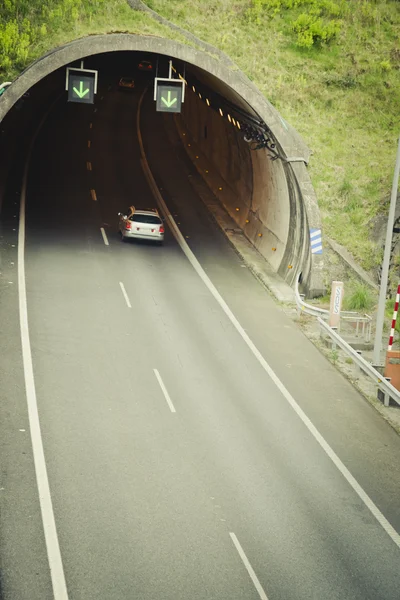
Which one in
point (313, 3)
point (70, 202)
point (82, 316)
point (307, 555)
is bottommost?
point (307, 555)

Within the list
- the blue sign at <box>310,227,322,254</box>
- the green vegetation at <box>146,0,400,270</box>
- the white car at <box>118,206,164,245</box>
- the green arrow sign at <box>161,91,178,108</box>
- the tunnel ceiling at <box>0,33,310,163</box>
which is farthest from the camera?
the white car at <box>118,206,164,245</box>

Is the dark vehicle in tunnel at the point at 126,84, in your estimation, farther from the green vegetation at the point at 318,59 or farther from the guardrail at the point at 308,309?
the guardrail at the point at 308,309

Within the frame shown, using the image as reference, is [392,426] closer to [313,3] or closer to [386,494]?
[386,494]

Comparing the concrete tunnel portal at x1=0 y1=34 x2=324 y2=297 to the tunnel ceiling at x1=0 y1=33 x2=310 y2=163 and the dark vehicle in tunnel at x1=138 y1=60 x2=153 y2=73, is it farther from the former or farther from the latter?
the dark vehicle in tunnel at x1=138 y1=60 x2=153 y2=73

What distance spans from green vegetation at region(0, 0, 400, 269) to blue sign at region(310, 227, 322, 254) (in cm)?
94

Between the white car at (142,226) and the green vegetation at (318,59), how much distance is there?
6.73m

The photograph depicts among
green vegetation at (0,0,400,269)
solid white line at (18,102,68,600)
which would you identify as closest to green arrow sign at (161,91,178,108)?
green vegetation at (0,0,400,269)

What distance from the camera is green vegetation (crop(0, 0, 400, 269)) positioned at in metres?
31.4

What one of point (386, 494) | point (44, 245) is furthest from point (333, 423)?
point (44, 245)

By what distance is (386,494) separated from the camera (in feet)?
53.4

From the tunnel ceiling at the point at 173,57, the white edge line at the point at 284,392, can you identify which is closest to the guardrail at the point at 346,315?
the white edge line at the point at 284,392

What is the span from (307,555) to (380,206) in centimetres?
1971

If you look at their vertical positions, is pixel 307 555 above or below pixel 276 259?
below

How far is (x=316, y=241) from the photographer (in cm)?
2939
